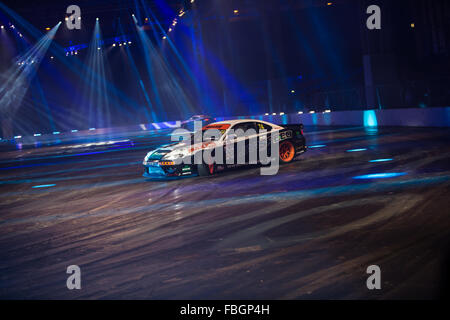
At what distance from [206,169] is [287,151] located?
2831mm

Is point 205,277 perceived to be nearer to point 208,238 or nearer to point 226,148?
point 208,238

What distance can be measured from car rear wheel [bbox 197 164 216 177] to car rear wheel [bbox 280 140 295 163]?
229 cm

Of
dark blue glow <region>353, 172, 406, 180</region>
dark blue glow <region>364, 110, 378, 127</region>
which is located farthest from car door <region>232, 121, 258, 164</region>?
dark blue glow <region>364, 110, 378, 127</region>

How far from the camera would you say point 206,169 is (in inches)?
507

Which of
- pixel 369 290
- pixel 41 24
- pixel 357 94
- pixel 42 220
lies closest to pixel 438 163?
pixel 369 290

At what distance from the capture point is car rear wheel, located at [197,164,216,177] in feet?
41.9

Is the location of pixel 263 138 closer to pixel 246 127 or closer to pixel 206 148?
pixel 246 127

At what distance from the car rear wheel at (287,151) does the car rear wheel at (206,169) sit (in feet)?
7.53

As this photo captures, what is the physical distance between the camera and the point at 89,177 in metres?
15.9

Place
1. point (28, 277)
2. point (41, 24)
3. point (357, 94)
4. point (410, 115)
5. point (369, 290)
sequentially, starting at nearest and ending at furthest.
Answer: point (369, 290), point (28, 277), point (410, 115), point (41, 24), point (357, 94)

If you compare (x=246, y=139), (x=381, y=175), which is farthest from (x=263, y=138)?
(x=381, y=175)

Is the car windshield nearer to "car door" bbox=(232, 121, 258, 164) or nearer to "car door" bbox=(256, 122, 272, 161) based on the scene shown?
"car door" bbox=(232, 121, 258, 164)

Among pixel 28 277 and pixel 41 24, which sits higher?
pixel 41 24
